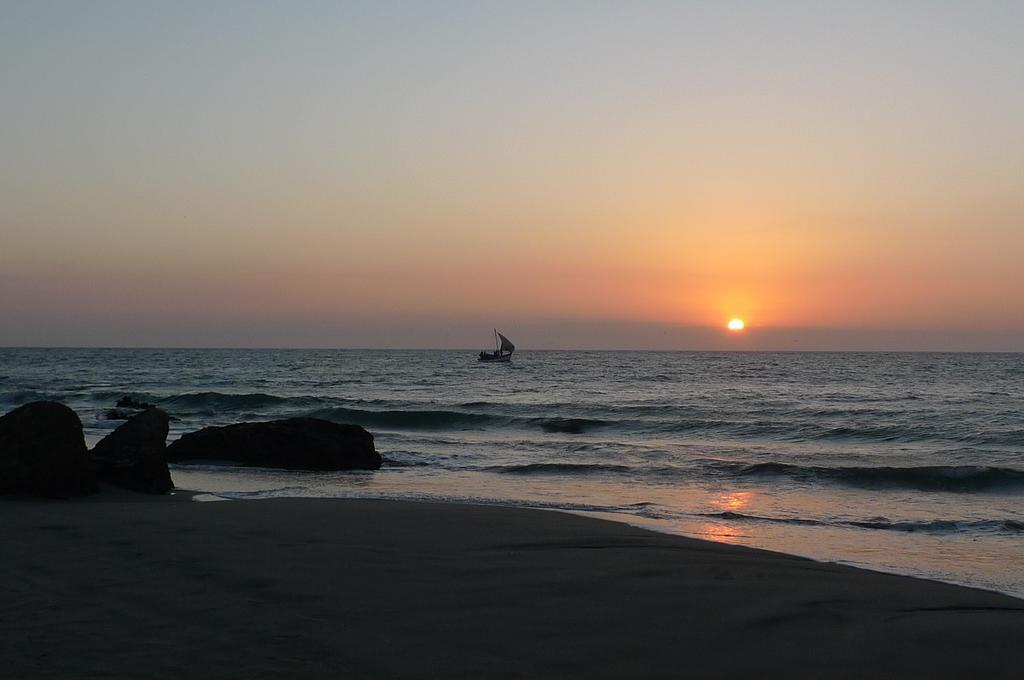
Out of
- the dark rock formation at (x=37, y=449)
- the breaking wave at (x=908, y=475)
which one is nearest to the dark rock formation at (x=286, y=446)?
the dark rock formation at (x=37, y=449)

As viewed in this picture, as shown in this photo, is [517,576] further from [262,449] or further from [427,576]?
[262,449]

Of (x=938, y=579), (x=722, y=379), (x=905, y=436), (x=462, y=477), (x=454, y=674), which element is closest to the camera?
(x=454, y=674)

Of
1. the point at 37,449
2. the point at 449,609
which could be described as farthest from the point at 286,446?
the point at 449,609

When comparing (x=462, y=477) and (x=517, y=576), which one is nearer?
(x=517, y=576)

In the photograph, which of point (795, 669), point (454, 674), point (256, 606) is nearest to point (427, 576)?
point (256, 606)

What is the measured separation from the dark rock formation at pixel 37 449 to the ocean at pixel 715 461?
285cm

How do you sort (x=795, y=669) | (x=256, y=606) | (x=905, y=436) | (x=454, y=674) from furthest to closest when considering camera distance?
1. (x=905, y=436)
2. (x=256, y=606)
3. (x=795, y=669)
4. (x=454, y=674)

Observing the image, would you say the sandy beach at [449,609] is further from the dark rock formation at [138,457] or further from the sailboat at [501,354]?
the sailboat at [501,354]

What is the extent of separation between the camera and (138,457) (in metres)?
12.9

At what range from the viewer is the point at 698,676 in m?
4.82

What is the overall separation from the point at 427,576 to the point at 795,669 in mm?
3010

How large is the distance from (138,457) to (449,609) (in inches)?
335

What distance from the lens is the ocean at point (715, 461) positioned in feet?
39.3

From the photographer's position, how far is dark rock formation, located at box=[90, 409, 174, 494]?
12672mm
